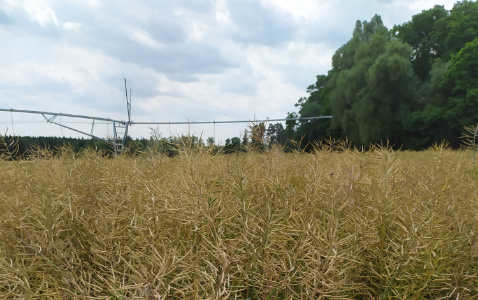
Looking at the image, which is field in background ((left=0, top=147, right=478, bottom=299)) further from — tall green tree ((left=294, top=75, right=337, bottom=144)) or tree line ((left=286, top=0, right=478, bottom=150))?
tall green tree ((left=294, top=75, right=337, bottom=144))

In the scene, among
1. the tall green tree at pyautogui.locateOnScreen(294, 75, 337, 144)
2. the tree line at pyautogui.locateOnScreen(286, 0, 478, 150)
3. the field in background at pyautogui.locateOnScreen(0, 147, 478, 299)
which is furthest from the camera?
the tall green tree at pyautogui.locateOnScreen(294, 75, 337, 144)

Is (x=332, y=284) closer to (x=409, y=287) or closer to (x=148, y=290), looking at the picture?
(x=409, y=287)

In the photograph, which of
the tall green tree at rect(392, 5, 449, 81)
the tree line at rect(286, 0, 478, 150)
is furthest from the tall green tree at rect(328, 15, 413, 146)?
the tall green tree at rect(392, 5, 449, 81)

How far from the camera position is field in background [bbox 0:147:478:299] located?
78cm

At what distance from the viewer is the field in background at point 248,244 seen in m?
0.78

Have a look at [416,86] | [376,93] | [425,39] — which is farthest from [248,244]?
[425,39]

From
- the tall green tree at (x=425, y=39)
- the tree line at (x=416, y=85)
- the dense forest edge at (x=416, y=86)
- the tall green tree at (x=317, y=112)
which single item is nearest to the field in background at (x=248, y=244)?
the dense forest edge at (x=416, y=86)

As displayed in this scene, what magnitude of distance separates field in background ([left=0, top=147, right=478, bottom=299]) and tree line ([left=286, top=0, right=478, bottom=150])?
20.7 metres

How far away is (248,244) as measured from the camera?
85 centimetres

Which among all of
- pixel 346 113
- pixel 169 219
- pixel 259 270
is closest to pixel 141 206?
pixel 169 219

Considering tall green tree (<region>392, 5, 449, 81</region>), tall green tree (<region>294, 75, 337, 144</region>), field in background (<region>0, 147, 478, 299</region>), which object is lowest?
field in background (<region>0, 147, 478, 299</region>)

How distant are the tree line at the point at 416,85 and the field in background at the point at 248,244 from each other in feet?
67.8

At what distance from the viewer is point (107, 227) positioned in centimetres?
96

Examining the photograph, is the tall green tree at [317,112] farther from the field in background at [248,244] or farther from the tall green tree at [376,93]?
the field in background at [248,244]
